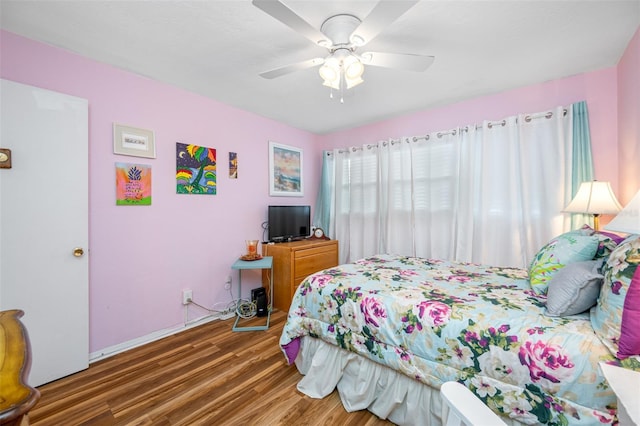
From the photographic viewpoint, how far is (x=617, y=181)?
2.16 meters

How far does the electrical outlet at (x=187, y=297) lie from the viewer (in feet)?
8.48

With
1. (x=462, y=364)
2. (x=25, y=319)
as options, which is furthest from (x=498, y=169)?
(x=25, y=319)

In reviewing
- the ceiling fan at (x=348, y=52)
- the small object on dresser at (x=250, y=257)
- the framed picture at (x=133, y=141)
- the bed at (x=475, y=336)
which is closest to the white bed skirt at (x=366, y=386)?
the bed at (x=475, y=336)

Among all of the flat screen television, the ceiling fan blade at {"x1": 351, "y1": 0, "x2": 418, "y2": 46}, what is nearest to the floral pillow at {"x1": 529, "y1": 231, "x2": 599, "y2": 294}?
the ceiling fan blade at {"x1": 351, "y1": 0, "x2": 418, "y2": 46}

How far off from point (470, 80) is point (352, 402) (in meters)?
2.87

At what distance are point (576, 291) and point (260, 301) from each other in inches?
104

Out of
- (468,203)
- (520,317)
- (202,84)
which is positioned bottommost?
(520,317)

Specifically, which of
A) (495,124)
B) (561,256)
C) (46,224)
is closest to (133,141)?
(46,224)

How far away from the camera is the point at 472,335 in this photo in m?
1.20

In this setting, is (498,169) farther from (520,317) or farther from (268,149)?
(268,149)

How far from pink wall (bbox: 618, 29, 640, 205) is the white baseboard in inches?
149

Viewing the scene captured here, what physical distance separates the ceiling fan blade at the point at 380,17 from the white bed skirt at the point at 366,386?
6.26ft

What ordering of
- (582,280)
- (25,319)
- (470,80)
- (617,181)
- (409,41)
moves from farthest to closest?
(470,80)
(617,181)
(409,41)
(25,319)
(582,280)

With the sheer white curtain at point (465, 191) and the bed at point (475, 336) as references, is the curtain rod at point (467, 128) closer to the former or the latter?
the sheer white curtain at point (465, 191)
